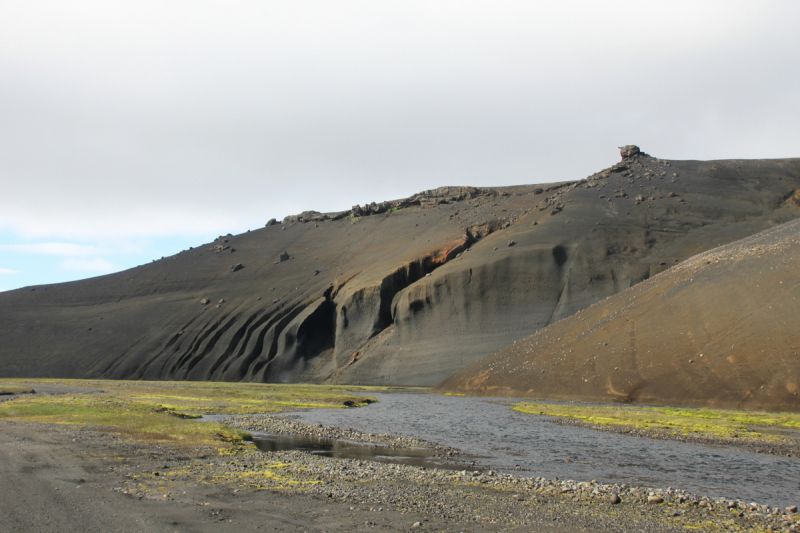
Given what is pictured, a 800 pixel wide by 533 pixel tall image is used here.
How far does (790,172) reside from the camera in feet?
222

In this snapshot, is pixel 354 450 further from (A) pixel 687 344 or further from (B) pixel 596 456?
(A) pixel 687 344

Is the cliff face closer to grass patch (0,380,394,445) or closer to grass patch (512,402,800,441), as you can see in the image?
grass patch (0,380,394,445)

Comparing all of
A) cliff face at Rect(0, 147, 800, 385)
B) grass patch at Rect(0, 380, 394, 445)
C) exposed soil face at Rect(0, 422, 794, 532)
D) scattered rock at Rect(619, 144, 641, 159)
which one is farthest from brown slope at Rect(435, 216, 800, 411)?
scattered rock at Rect(619, 144, 641, 159)

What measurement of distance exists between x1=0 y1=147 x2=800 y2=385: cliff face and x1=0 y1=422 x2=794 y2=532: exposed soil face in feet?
123

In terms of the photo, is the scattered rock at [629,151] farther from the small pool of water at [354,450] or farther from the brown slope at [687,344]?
the small pool of water at [354,450]

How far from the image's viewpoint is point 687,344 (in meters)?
30.7

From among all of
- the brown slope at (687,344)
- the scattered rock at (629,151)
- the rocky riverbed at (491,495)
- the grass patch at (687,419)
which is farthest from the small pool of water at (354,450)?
the scattered rock at (629,151)

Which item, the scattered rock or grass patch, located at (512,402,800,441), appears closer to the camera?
grass patch, located at (512,402,800,441)

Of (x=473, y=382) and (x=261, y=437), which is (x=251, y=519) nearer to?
(x=261, y=437)

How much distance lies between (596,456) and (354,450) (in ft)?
19.8

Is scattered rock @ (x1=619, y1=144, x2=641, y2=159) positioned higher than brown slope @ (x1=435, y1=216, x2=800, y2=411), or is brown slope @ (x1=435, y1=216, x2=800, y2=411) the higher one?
scattered rock @ (x1=619, y1=144, x2=641, y2=159)

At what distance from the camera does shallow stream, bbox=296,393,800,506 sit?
11.6m

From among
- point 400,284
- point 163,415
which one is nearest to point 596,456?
point 163,415

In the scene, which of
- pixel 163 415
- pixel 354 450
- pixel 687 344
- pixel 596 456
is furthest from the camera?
pixel 687 344
